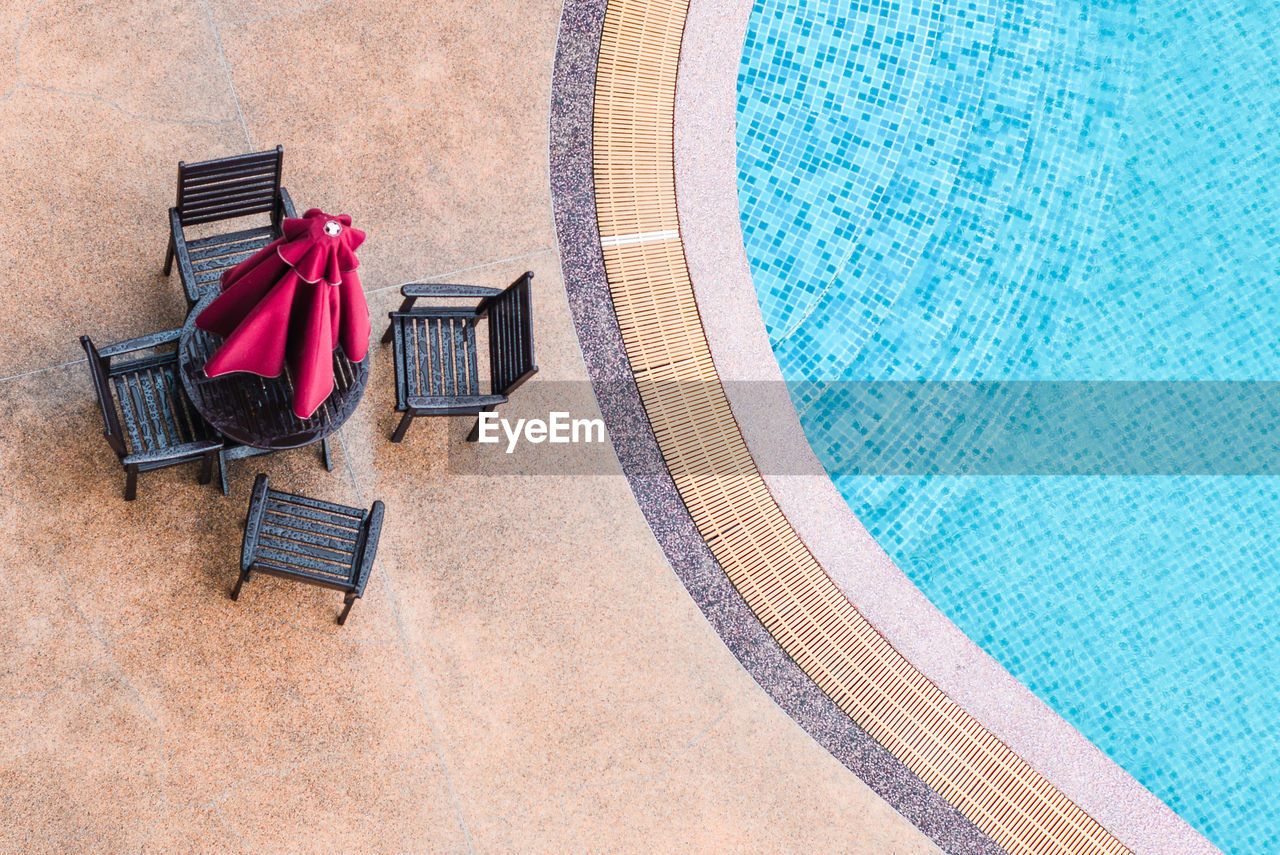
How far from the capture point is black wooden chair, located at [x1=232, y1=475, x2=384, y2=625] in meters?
4.40

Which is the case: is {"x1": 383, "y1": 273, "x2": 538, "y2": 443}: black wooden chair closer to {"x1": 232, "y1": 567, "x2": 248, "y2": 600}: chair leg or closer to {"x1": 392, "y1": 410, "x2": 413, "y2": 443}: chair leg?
{"x1": 392, "y1": 410, "x2": 413, "y2": 443}: chair leg

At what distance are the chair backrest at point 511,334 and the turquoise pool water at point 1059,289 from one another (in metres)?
1.91

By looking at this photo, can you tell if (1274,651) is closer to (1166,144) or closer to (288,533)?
(1166,144)

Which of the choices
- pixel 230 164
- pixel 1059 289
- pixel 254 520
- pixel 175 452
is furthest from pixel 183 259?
pixel 1059 289

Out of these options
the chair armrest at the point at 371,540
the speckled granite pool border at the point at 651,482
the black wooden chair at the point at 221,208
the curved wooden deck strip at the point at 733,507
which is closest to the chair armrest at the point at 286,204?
the black wooden chair at the point at 221,208

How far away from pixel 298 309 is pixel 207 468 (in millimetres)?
1418

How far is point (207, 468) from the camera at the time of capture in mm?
4695

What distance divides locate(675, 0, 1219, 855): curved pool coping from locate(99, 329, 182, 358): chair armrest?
9.36 feet

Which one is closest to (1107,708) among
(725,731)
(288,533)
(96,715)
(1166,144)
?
(725,731)

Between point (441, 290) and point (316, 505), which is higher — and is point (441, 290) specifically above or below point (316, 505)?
above

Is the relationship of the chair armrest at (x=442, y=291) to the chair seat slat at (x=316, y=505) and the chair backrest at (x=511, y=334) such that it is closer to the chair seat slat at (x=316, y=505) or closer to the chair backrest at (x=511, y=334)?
the chair backrest at (x=511, y=334)

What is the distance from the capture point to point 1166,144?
21.0 feet

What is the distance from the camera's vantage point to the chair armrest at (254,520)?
14.0 ft

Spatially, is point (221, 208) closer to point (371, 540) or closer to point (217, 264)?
point (217, 264)
